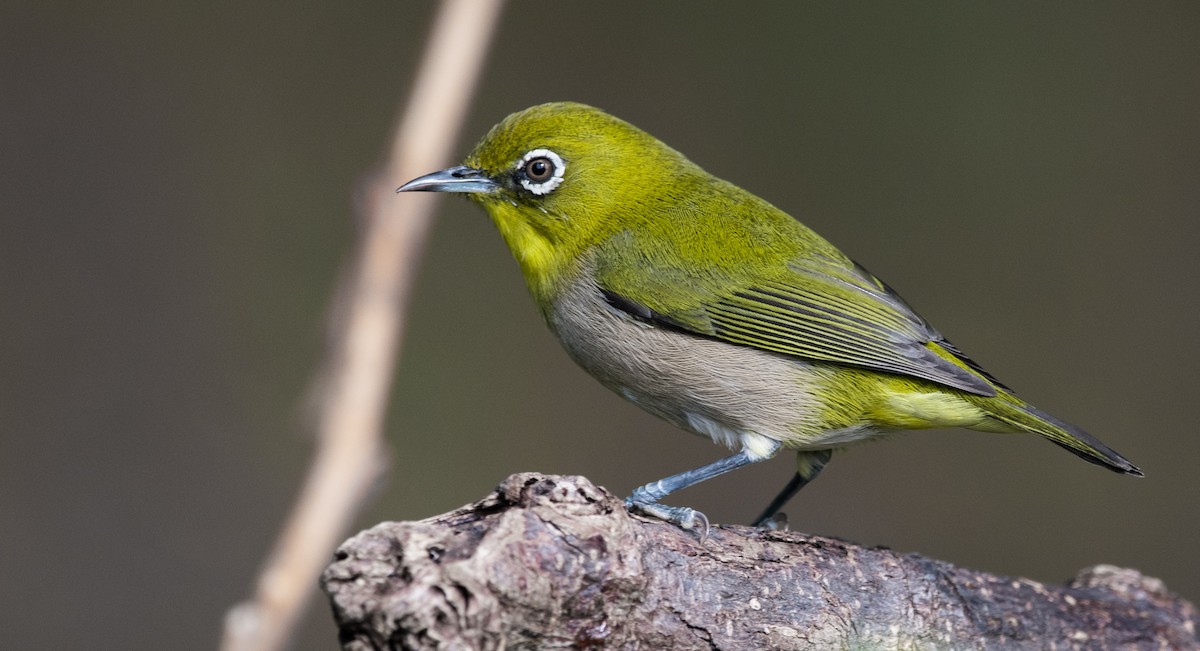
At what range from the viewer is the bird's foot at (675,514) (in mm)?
3240

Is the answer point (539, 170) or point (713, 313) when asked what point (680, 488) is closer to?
point (713, 313)

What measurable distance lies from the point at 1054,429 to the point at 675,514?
1.39 meters

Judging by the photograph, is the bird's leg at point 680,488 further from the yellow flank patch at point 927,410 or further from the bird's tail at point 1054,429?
the bird's tail at point 1054,429

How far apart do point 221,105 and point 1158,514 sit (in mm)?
6817

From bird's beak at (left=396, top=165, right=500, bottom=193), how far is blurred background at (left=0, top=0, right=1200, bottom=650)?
3501mm

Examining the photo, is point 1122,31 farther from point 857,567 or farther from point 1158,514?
point 857,567

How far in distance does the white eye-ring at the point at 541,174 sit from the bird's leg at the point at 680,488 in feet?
3.94

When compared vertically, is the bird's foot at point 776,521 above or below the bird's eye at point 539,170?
below

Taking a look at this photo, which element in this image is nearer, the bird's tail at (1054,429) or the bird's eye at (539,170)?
the bird's tail at (1054,429)

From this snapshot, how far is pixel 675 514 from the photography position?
3357 mm

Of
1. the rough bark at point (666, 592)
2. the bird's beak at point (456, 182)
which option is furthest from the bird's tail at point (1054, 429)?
the bird's beak at point (456, 182)

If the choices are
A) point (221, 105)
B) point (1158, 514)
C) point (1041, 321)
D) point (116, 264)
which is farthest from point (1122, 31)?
point (116, 264)

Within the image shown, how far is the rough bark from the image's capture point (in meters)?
2.33

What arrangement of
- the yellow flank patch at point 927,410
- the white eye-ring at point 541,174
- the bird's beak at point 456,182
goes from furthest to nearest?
the white eye-ring at point 541,174, the yellow flank patch at point 927,410, the bird's beak at point 456,182
